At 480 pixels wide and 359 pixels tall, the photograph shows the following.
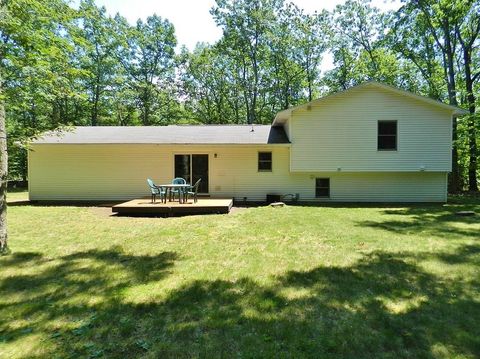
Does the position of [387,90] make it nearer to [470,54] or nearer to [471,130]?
[471,130]

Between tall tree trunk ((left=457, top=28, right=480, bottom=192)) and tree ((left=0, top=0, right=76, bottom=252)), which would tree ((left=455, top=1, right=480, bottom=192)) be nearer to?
tall tree trunk ((left=457, top=28, right=480, bottom=192))

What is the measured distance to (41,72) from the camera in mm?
5500

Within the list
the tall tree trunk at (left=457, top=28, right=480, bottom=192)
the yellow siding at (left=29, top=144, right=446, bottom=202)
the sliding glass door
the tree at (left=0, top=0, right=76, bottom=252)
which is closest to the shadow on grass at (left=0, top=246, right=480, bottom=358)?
the tree at (left=0, top=0, right=76, bottom=252)

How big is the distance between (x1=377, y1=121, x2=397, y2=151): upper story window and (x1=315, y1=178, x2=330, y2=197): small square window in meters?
2.60

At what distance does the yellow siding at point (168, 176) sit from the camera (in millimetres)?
12969

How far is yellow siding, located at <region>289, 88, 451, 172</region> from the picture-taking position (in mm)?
12250

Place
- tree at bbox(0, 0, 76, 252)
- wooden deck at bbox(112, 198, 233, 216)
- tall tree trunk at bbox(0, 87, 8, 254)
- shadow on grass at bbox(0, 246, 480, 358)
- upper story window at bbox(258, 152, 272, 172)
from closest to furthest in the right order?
shadow on grass at bbox(0, 246, 480, 358) < tree at bbox(0, 0, 76, 252) < tall tree trunk at bbox(0, 87, 8, 254) < wooden deck at bbox(112, 198, 233, 216) < upper story window at bbox(258, 152, 272, 172)

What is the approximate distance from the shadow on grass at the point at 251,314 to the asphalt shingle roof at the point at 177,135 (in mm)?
9009

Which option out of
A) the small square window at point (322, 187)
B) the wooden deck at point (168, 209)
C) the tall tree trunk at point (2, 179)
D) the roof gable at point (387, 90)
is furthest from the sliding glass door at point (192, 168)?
the tall tree trunk at point (2, 179)

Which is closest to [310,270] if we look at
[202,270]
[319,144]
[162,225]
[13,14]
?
[202,270]

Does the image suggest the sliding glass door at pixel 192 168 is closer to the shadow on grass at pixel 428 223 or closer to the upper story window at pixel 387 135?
the shadow on grass at pixel 428 223

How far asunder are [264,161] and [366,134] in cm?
446

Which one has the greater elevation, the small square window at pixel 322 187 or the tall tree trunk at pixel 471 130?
the tall tree trunk at pixel 471 130

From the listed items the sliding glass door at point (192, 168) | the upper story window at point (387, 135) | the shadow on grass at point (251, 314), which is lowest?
the shadow on grass at point (251, 314)
